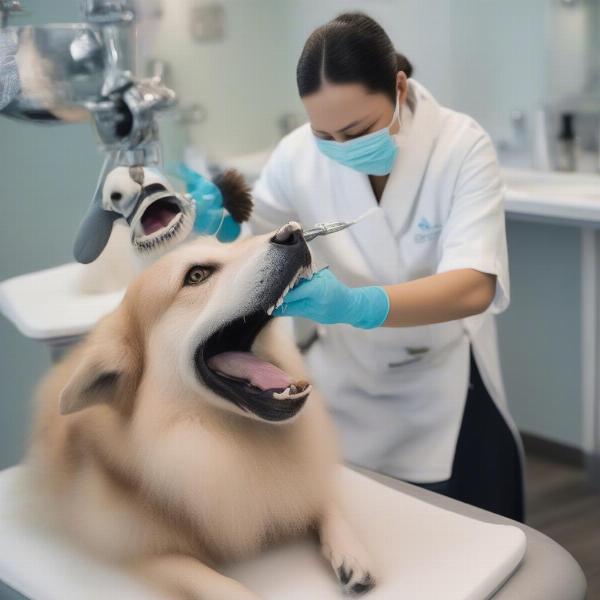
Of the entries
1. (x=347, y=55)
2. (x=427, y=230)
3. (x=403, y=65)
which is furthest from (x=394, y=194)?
(x=347, y=55)

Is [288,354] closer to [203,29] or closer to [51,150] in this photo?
[51,150]

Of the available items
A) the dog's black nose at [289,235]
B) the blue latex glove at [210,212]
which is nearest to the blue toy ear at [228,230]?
the blue latex glove at [210,212]

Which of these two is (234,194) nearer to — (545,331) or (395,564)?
(395,564)

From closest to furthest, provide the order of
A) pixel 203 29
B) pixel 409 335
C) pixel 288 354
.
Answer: pixel 288 354 < pixel 409 335 < pixel 203 29

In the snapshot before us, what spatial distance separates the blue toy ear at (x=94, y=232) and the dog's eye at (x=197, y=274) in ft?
0.33

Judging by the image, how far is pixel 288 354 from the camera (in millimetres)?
877

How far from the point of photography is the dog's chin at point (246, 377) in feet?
2.43

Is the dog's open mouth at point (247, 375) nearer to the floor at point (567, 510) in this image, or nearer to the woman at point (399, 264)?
the woman at point (399, 264)

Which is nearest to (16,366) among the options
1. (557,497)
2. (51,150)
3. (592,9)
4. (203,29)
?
(51,150)

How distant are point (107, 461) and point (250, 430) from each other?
14cm

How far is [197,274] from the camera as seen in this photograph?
2.60ft

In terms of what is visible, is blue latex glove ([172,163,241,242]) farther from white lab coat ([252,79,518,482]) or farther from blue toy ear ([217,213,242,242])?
white lab coat ([252,79,518,482])

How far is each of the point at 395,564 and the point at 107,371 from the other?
323mm

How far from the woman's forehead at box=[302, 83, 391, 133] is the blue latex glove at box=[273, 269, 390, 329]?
0.60 ft
